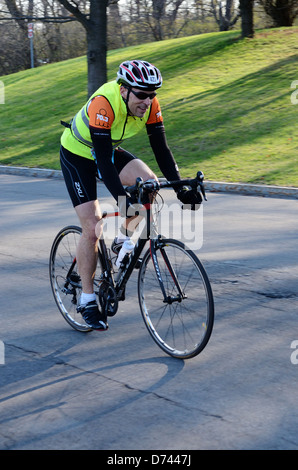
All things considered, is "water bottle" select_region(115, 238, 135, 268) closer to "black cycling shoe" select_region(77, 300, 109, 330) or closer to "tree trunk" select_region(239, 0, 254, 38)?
"black cycling shoe" select_region(77, 300, 109, 330)

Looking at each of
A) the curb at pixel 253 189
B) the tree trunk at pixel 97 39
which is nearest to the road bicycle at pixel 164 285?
the curb at pixel 253 189

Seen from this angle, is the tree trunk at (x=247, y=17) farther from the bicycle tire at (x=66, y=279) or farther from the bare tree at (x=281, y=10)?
the bicycle tire at (x=66, y=279)

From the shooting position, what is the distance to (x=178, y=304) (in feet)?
15.6

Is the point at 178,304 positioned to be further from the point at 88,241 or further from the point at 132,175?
the point at 132,175

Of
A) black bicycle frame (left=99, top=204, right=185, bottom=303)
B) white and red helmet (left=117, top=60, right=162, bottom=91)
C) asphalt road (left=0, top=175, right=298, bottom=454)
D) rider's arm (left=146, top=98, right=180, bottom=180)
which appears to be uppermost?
white and red helmet (left=117, top=60, right=162, bottom=91)

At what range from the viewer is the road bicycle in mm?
4363

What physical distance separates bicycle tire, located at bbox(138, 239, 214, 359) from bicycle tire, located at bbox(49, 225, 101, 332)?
2.26ft

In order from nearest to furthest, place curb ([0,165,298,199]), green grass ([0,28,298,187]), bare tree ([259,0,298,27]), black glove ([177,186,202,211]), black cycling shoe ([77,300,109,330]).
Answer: black glove ([177,186,202,211]), black cycling shoe ([77,300,109,330]), curb ([0,165,298,199]), green grass ([0,28,298,187]), bare tree ([259,0,298,27])

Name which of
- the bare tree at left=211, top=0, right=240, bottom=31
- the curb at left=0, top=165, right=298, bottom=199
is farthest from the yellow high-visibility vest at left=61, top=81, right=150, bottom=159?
the bare tree at left=211, top=0, right=240, bottom=31

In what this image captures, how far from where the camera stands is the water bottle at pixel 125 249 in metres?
4.91

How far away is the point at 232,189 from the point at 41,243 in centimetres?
503

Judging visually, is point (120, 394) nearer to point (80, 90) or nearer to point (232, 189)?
point (232, 189)

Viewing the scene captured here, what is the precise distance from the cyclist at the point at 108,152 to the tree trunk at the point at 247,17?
20.1 metres
